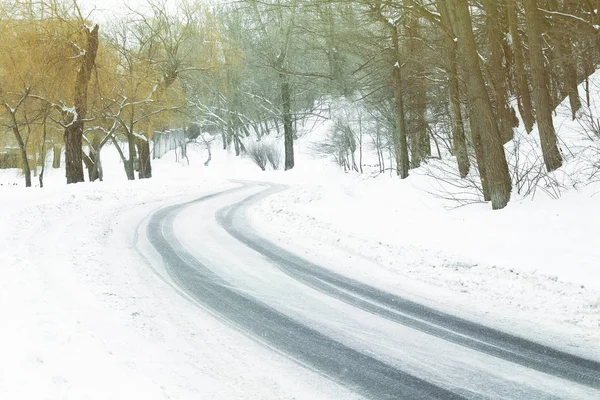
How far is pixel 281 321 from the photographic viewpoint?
5.23 meters

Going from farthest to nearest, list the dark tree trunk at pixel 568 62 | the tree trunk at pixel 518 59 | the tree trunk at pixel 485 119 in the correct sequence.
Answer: the dark tree trunk at pixel 568 62, the tree trunk at pixel 518 59, the tree trunk at pixel 485 119

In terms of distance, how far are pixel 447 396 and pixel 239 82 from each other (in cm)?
5032

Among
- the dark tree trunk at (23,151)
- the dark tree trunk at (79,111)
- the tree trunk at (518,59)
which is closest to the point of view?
the tree trunk at (518,59)

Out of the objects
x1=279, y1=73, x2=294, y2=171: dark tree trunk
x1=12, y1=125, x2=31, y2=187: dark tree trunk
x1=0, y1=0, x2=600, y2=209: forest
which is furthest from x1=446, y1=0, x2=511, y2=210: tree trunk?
x1=279, y1=73, x2=294, y2=171: dark tree trunk

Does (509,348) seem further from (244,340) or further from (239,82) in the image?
(239,82)

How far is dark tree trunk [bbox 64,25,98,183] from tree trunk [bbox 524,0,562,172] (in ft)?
56.8

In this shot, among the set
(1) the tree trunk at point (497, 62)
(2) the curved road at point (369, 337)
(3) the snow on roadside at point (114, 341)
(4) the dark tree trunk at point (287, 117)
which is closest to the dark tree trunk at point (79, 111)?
(4) the dark tree trunk at point (287, 117)

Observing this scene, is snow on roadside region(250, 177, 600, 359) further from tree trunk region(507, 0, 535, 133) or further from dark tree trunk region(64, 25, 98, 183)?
dark tree trunk region(64, 25, 98, 183)

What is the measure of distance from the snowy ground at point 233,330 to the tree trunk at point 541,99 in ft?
1.79

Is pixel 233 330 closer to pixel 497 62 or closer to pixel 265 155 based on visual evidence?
pixel 497 62

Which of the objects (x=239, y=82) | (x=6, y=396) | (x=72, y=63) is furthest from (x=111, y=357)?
(x=239, y=82)

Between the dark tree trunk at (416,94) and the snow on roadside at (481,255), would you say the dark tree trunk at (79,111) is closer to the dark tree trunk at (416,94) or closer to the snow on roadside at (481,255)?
the dark tree trunk at (416,94)

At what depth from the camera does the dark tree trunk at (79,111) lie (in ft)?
71.6

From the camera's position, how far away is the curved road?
3814 millimetres
